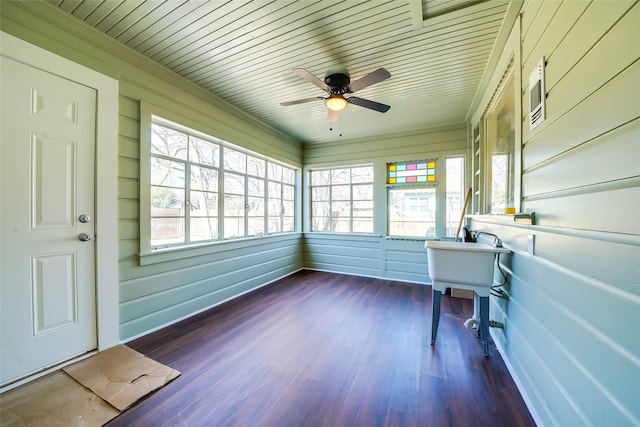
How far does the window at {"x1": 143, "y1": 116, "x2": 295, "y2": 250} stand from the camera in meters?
2.43

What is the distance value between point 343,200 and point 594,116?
149 inches

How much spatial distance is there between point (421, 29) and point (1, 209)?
10.7 feet

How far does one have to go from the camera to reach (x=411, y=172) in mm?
4090

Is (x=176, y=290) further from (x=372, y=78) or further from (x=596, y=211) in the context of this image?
(x=596, y=211)

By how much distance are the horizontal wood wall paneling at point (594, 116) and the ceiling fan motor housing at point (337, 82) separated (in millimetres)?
1676

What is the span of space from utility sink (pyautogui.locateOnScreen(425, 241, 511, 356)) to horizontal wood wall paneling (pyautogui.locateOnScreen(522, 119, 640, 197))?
69 cm

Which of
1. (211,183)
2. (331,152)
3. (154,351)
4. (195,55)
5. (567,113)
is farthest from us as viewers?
(331,152)

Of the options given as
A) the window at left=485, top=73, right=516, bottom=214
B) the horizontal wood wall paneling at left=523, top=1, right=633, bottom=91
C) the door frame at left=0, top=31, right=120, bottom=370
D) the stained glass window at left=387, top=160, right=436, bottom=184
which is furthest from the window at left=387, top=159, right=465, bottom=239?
the door frame at left=0, top=31, right=120, bottom=370

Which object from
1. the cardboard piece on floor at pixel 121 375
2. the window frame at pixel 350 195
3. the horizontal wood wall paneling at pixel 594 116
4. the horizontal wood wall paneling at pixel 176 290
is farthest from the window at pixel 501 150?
the horizontal wood wall paneling at pixel 176 290

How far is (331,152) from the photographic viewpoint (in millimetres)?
4641

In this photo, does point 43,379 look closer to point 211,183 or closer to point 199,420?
point 199,420

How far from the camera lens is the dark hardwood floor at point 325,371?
1378 mm

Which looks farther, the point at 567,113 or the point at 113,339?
the point at 113,339

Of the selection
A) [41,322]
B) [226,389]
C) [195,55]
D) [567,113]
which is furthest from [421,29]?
[41,322]
